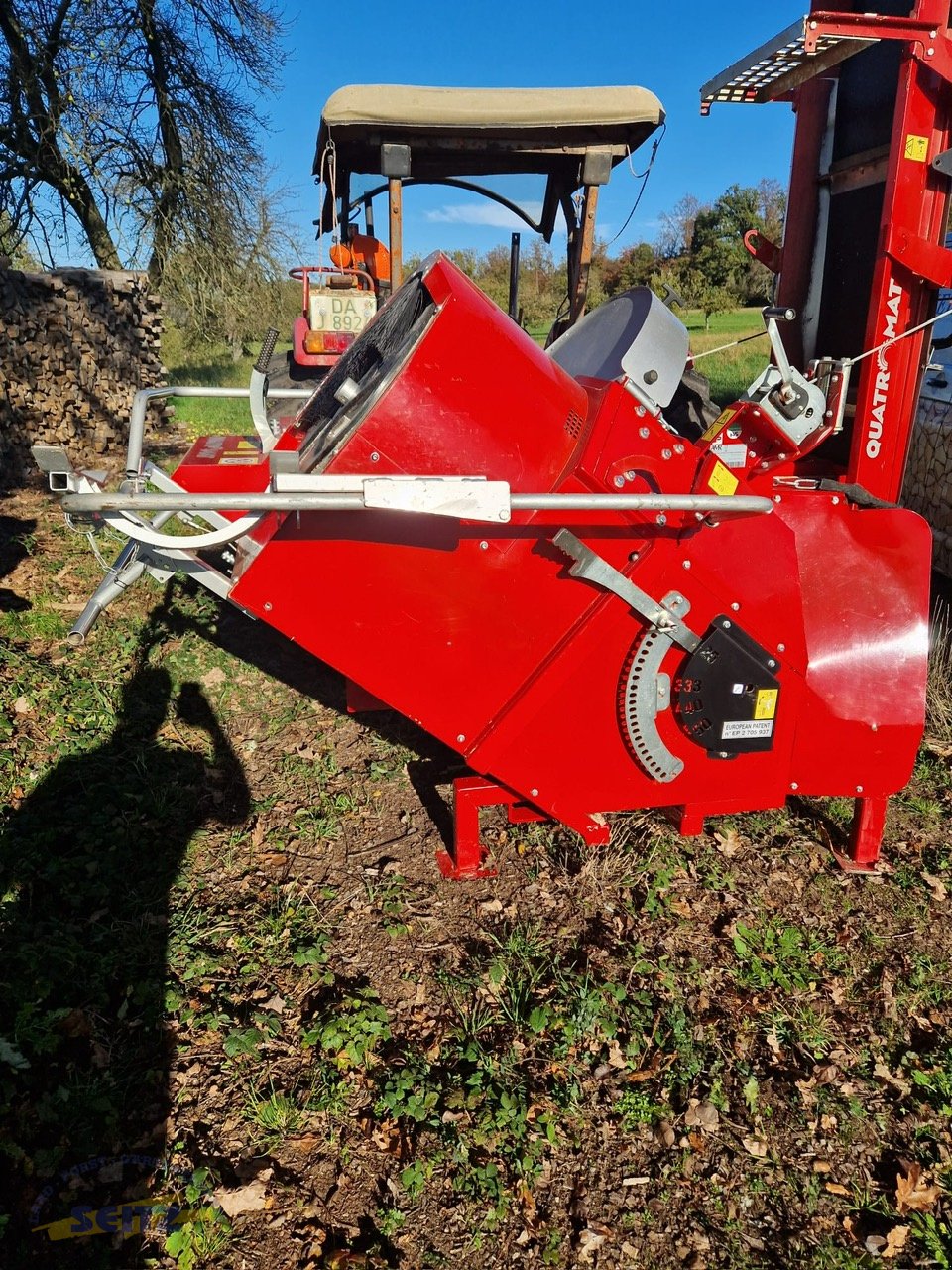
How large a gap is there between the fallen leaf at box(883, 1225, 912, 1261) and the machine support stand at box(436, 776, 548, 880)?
1.49 meters

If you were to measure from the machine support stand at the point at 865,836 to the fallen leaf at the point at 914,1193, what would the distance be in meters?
1.17

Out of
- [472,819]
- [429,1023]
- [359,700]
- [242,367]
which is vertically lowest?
[242,367]

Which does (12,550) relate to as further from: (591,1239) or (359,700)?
(591,1239)

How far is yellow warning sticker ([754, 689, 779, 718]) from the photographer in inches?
101

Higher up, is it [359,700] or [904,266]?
[904,266]

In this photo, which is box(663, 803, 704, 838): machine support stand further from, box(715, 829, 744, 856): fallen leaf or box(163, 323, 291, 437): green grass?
box(163, 323, 291, 437): green grass

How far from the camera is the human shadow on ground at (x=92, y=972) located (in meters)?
1.90

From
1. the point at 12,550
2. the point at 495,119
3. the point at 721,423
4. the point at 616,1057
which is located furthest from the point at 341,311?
the point at 616,1057

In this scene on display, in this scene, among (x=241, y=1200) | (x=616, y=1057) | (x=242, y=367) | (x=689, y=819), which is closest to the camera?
(x=241, y=1200)

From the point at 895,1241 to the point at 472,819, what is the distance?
62.5 inches

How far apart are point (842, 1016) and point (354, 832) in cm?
183

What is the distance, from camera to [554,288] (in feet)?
80.0

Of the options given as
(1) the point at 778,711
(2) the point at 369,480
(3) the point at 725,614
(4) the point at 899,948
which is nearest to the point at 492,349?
(2) the point at 369,480

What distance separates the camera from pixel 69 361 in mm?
8531
